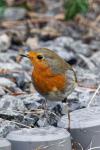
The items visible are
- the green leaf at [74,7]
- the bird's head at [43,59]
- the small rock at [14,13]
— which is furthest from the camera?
the small rock at [14,13]

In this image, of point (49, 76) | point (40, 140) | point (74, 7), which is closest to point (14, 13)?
point (74, 7)

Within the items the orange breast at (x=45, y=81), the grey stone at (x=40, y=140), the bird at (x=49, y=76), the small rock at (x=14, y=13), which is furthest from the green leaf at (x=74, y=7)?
the grey stone at (x=40, y=140)

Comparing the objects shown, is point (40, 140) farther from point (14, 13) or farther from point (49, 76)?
point (14, 13)

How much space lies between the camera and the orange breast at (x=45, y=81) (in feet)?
16.0

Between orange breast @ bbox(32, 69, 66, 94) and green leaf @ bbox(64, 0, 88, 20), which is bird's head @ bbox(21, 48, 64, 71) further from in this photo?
green leaf @ bbox(64, 0, 88, 20)

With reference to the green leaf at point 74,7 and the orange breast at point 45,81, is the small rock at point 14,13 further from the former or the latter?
the orange breast at point 45,81

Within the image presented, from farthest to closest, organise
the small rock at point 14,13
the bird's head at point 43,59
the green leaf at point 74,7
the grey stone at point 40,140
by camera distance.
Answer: the small rock at point 14,13 < the green leaf at point 74,7 < the bird's head at point 43,59 < the grey stone at point 40,140

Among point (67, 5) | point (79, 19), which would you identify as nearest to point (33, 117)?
point (67, 5)

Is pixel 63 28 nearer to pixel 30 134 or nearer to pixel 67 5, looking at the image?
pixel 67 5

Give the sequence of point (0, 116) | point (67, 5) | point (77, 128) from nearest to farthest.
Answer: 1. point (77, 128)
2. point (0, 116)
3. point (67, 5)

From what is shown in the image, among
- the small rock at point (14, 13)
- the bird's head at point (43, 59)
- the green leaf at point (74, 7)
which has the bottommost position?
the small rock at point (14, 13)

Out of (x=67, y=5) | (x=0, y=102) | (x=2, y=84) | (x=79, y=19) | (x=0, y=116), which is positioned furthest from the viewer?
(x=79, y=19)

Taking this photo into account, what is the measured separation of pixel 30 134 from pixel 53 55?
92 centimetres

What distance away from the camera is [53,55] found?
496cm
